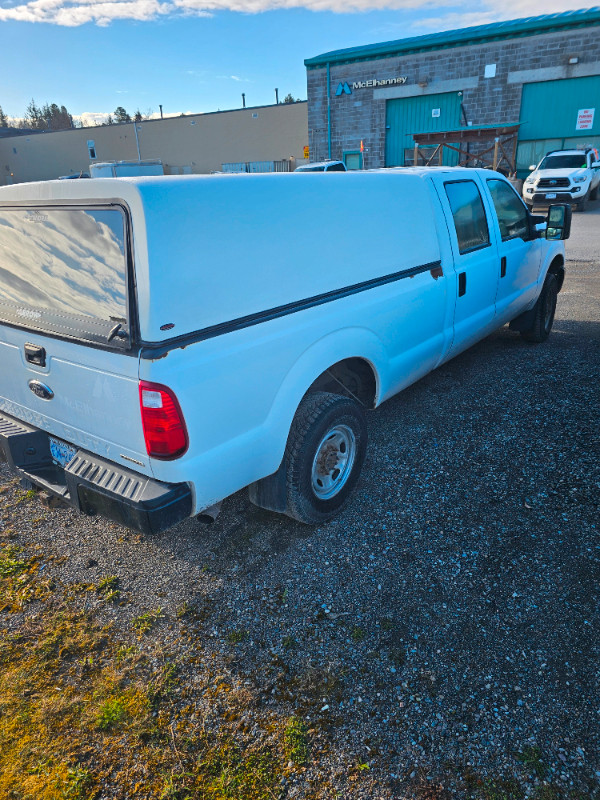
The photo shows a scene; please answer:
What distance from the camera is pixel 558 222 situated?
5367 mm

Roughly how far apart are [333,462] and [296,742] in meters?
1.66

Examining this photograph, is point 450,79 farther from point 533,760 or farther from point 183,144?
point 533,760

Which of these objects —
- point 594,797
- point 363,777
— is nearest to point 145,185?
point 363,777

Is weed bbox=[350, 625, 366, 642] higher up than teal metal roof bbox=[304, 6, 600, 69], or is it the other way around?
teal metal roof bbox=[304, 6, 600, 69]

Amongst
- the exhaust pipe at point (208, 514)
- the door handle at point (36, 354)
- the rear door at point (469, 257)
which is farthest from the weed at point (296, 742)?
the rear door at point (469, 257)

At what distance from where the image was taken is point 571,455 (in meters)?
4.07

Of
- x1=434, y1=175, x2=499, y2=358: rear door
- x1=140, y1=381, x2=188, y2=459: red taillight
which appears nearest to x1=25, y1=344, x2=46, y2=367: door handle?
x1=140, y1=381, x2=188, y2=459: red taillight

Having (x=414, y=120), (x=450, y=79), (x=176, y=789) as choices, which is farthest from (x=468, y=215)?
(x=414, y=120)

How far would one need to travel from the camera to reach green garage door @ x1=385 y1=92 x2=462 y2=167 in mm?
28188

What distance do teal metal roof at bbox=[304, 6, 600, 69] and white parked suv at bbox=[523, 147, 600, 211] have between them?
8955mm

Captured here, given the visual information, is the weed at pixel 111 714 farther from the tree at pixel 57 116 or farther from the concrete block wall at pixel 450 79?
the tree at pixel 57 116

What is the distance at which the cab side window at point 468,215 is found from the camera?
4.36 m

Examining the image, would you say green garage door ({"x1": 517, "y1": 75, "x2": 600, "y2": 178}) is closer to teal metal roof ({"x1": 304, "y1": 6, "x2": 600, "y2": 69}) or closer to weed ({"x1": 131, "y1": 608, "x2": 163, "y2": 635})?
teal metal roof ({"x1": 304, "y1": 6, "x2": 600, "y2": 69})

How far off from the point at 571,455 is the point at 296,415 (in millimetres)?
2345
